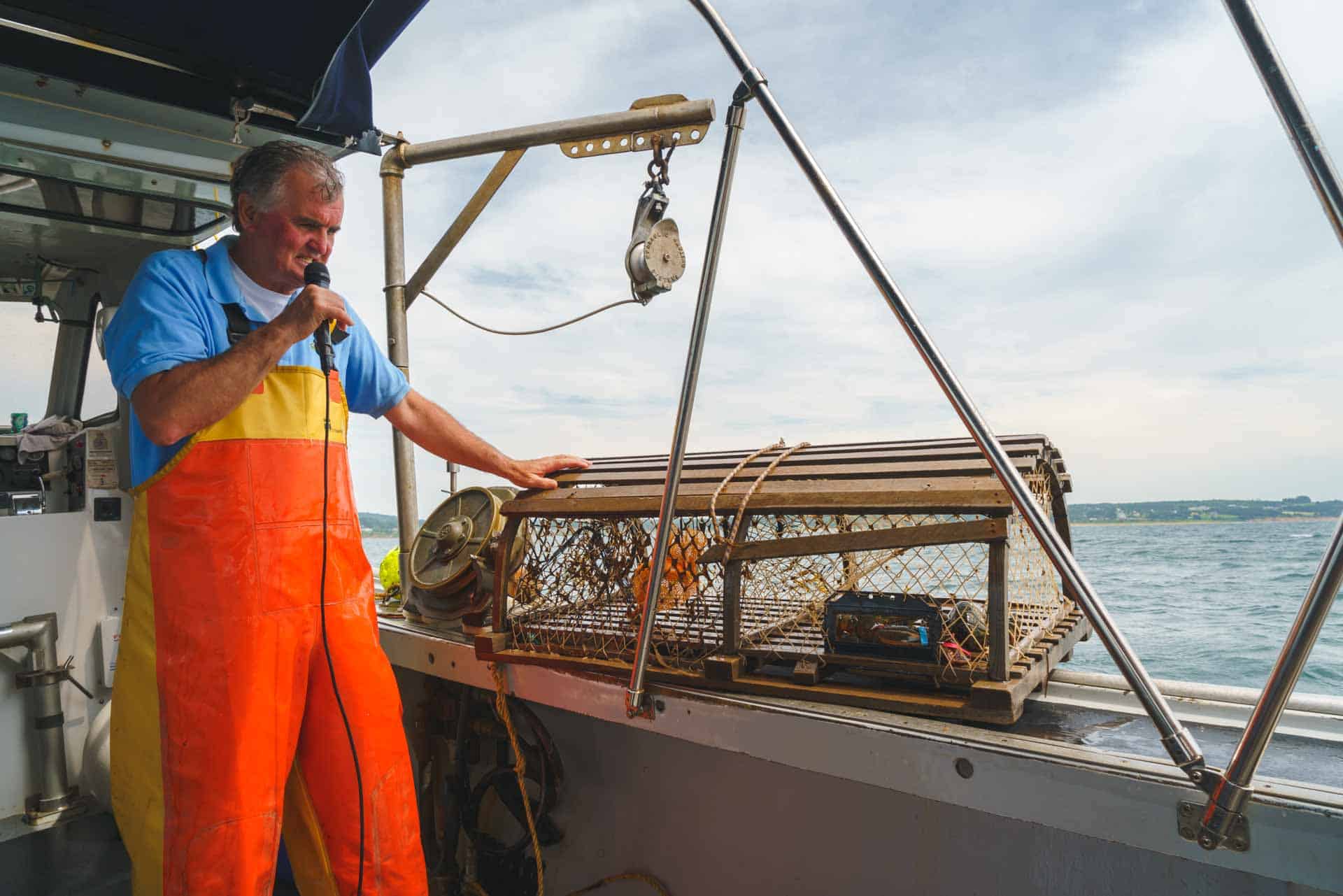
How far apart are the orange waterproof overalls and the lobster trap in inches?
20.3

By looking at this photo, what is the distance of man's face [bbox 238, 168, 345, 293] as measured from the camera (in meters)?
1.96

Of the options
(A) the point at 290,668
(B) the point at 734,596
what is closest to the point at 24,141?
(A) the point at 290,668

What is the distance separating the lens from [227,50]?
2.29 m

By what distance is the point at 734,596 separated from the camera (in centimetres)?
186

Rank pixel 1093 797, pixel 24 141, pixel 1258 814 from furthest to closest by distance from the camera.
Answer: pixel 24 141, pixel 1093 797, pixel 1258 814

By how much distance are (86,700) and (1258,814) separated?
3.63 m

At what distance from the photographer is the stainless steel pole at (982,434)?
1218mm

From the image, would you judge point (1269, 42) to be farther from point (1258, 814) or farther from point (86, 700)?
point (86, 700)

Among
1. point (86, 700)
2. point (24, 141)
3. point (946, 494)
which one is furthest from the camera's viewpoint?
point (86, 700)

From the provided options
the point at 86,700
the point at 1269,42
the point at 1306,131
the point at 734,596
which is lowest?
the point at 86,700

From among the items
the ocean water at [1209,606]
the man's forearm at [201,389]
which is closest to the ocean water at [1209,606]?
the ocean water at [1209,606]

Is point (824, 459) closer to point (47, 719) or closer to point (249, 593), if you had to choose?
point (249, 593)

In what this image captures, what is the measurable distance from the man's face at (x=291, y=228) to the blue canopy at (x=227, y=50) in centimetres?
58

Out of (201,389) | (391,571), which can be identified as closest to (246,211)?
(201,389)
